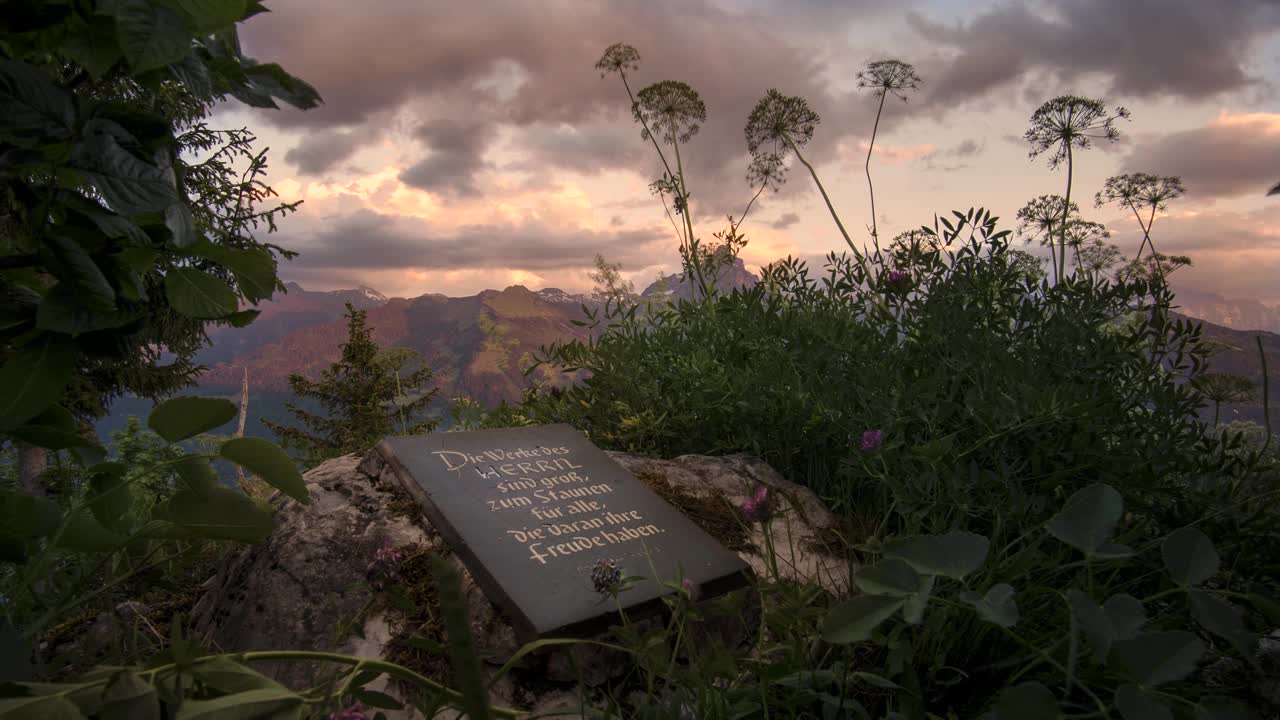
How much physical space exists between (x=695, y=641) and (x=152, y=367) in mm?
15497

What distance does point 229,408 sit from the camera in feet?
4.42

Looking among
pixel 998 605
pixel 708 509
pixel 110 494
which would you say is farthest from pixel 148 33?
pixel 708 509

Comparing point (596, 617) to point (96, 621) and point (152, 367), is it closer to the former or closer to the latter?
point (96, 621)

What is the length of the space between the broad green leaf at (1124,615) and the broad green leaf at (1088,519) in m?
0.11

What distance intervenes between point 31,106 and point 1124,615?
194 centimetres

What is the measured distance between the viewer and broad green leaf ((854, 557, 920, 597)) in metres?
1.36

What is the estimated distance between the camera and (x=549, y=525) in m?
2.71

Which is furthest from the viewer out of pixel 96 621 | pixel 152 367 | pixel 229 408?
pixel 152 367

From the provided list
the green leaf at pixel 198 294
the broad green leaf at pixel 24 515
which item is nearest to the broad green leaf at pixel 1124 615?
the green leaf at pixel 198 294

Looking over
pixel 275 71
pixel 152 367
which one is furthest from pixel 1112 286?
pixel 152 367

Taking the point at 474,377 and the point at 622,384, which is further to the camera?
the point at 474,377

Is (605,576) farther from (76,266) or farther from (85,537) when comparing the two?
(76,266)

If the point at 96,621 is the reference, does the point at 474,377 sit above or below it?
below

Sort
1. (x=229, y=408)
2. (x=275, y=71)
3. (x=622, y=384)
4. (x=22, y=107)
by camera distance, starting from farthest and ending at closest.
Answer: (x=622, y=384), (x=229, y=408), (x=275, y=71), (x=22, y=107)
